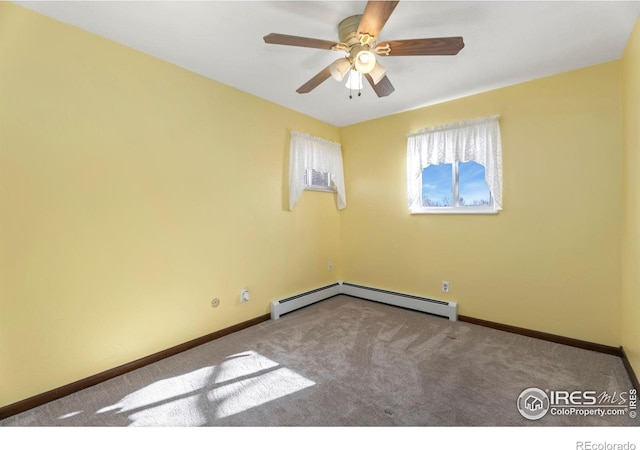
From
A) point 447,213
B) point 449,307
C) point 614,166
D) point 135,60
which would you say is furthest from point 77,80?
point 614,166

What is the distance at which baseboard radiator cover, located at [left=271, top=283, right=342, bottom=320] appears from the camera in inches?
125

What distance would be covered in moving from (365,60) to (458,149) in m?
1.76

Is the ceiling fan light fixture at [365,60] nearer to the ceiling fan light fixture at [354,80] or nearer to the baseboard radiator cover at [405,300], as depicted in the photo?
the ceiling fan light fixture at [354,80]

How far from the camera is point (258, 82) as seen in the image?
2689mm

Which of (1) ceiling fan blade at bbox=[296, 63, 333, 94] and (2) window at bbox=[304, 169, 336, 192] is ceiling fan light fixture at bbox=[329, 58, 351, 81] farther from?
(2) window at bbox=[304, 169, 336, 192]

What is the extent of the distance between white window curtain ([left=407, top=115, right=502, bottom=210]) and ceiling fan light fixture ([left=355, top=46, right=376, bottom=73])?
1.70 meters

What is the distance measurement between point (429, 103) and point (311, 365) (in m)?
2.99

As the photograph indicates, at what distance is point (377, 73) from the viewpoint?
1893 millimetres

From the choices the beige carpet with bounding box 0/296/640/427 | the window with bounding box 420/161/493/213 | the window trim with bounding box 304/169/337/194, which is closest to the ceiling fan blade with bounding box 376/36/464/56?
the window with bounding box 420/161/493/213

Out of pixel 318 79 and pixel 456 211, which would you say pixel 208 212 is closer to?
pixel 318 79

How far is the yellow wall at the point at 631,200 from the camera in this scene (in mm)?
1839

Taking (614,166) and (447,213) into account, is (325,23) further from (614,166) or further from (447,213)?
(614,166)

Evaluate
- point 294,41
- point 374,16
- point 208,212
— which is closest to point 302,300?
point 208,212

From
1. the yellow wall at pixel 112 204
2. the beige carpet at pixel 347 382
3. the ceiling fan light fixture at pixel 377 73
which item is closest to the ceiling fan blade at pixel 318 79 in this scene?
the ceiling fan light fixture at pixel 377 73
